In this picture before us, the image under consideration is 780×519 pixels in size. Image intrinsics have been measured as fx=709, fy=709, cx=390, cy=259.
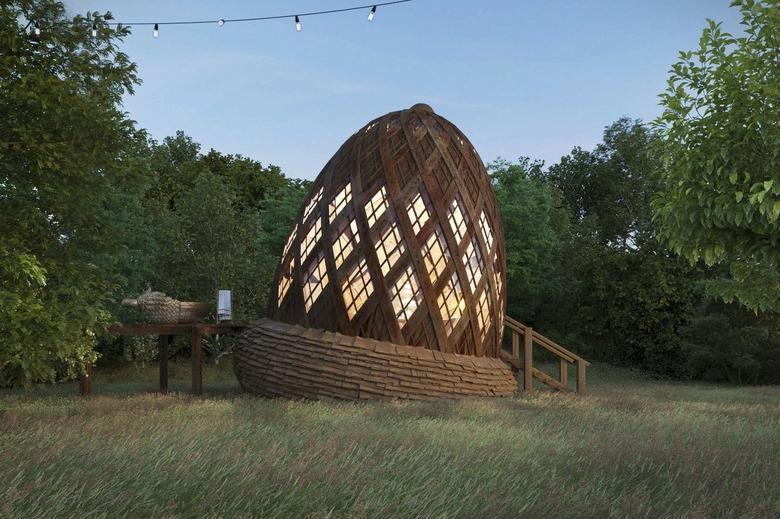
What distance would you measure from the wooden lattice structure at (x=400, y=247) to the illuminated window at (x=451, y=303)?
0.7 inches

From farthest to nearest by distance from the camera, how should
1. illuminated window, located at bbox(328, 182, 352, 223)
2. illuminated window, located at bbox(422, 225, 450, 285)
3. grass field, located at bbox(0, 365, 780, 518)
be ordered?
1. illuminated window, located at bbox(328, 182, 352, 223)
2. illuminated window, located at bbox(422, 225, 450, 285)
3. grass field, located at bbox(0, 365, 780, 518)

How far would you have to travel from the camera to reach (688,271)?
78.7 ft

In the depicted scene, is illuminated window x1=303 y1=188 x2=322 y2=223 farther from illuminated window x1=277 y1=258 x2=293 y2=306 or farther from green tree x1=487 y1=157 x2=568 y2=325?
green tree x1=487 y1=157 x2=568 y2=325

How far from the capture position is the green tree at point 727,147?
A: 25.8ft

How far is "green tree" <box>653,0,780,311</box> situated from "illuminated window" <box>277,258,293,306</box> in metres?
5.92

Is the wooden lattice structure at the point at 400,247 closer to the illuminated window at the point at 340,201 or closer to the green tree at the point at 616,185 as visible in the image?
the illuminated window at the point at 340,201

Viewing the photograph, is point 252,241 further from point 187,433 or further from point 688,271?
point 187,433

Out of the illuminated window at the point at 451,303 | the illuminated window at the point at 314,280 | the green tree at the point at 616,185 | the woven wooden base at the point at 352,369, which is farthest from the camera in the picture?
the green tree at the point at 616,185

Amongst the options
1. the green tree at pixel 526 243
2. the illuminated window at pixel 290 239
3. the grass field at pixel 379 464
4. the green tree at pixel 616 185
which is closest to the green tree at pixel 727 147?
the grass field at pixel 379 464

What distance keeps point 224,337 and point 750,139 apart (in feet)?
58.3

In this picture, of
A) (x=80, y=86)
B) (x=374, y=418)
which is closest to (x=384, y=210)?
(x=374, y=418)

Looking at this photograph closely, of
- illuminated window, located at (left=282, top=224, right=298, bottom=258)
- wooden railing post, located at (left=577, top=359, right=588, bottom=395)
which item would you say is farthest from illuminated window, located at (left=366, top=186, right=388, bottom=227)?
wooden railing post, located at (left=577, top=359, right=588, bottom=395)

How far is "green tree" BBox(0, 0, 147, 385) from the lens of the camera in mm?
8492

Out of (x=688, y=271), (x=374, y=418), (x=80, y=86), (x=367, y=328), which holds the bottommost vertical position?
(x=374, y=418)
